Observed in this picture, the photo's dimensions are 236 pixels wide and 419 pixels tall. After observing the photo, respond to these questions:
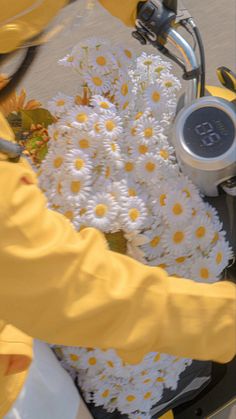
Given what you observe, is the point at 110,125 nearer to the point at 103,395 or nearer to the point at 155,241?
the point at 155,241

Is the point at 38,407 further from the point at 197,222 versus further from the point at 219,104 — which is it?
the point at 219,104

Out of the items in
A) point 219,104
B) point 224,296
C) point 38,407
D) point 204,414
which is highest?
point 219,104

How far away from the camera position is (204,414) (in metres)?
1.14

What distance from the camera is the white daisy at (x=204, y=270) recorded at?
912 mm

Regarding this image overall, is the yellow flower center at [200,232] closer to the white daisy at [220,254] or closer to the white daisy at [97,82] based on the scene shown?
the white daisy at [220,254]

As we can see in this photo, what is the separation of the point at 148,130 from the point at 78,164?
0.37ft

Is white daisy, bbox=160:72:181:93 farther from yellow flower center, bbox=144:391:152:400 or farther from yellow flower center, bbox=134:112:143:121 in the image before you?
yellow flower center, bbox=144:391:152:400

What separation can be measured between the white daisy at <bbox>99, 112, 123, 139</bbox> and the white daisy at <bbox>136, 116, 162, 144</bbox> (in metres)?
0.03

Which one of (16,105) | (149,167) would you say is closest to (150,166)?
(149,167)

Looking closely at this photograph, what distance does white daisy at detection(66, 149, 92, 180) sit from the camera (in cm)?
89

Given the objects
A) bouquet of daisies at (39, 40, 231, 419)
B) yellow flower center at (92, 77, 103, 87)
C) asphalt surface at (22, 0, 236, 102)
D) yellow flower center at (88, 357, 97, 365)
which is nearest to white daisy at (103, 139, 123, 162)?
bouquet of daisies at (39, 40, 231, 419)

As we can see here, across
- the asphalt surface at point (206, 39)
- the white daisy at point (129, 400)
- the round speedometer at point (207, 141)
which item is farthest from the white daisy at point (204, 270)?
the asphalt surface at point (206, 39)

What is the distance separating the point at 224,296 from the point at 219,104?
27cm

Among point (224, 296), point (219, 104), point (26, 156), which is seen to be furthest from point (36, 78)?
point (224, 296)
